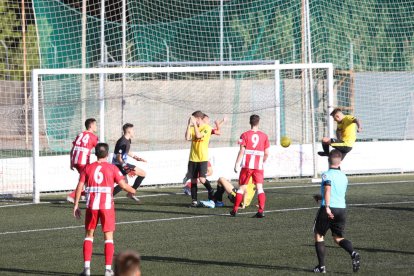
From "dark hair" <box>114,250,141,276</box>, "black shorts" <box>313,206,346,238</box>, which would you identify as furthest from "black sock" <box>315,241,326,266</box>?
"dark hair" <box>114,250,141,276</box>

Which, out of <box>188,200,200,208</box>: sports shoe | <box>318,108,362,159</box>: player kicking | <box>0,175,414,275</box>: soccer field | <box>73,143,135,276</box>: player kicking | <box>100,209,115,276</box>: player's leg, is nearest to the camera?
<box>100,209,115,276</box>: player's leg

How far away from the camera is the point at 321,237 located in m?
12.2

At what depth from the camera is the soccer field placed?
12.8 metres

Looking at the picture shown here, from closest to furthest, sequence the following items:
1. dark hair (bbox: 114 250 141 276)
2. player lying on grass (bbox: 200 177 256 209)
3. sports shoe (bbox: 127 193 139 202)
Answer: dark hair (bbox: 114 250 141 276)
player lying on grass (bbox: 200 177 256 209)
sports shoe (bbox: 127 193 139 202)

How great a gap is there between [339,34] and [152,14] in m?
8.27

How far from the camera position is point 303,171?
25.2 metres

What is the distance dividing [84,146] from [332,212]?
883 cm

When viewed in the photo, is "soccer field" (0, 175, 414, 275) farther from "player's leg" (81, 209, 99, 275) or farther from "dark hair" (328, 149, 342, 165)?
"dark hair" (328, 149, 342, 165)

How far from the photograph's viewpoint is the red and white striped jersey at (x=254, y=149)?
59.3 ft

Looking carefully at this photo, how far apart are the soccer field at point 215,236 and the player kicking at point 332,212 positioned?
1.06 feet

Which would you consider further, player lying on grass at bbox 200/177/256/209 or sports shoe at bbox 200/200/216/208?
sports shoe at bbox 200/200/216/208

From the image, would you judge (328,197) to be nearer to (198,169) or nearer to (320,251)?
(320,251)

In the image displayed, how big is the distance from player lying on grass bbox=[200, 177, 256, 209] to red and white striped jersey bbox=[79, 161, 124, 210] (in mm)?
7078

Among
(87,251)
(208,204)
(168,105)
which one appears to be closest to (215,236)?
(87,251)
